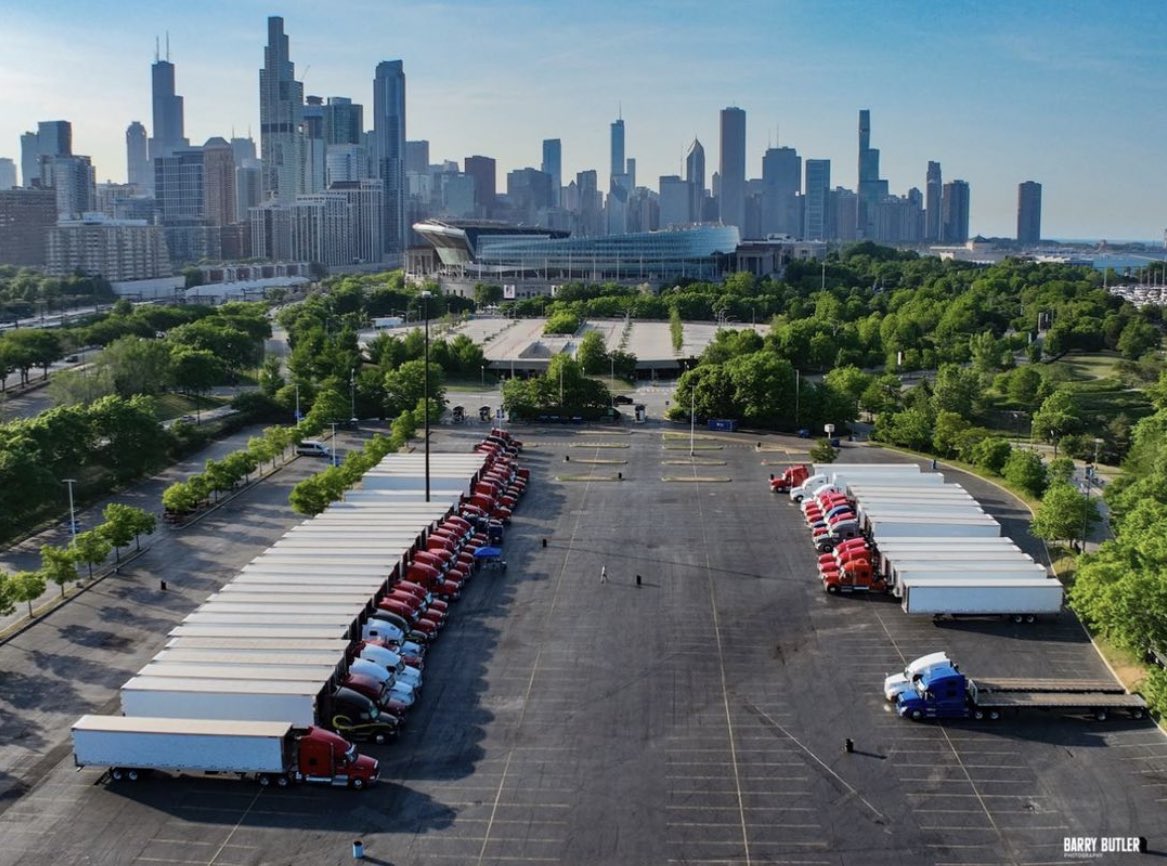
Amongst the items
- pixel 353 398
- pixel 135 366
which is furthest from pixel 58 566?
pixel 135 366

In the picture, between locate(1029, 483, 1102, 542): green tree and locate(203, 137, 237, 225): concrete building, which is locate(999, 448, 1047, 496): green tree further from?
locate(203, 137, 237, 225): concrete building

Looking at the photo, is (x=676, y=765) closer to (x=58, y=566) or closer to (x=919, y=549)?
(x=919, y=549)

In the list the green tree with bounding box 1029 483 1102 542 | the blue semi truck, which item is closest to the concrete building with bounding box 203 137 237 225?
the green tree with bounding box 1029 483 1102 542

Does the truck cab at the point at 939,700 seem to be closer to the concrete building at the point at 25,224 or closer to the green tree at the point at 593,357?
the green tree at the point at 593,357

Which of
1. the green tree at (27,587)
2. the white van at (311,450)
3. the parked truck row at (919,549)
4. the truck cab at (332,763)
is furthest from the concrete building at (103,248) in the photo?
the truck cab at (332,763)

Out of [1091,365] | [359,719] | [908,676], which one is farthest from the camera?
[1091,365]

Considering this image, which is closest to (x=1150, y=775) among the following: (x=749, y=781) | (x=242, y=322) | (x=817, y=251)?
(x=749, y=781)

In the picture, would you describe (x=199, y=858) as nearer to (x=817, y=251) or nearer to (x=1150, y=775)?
(x=1150, y=775)
